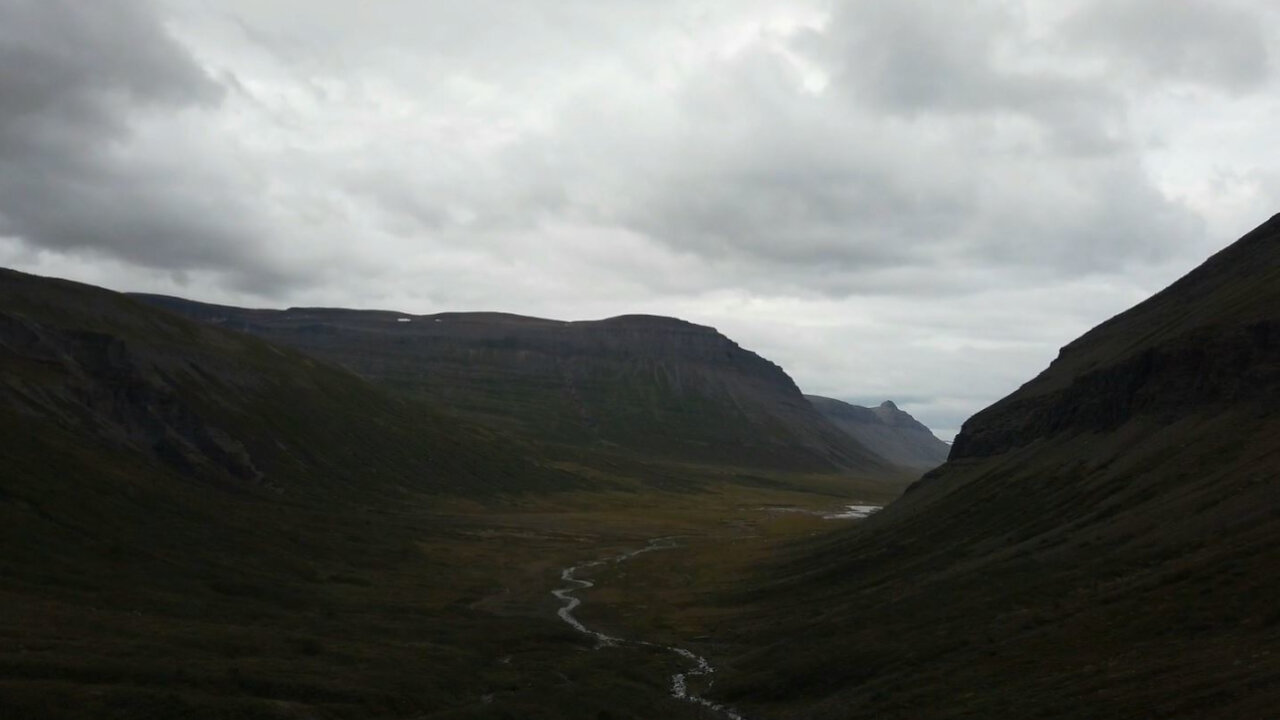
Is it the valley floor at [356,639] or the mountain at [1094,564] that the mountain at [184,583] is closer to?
the valley floor at [356,639]

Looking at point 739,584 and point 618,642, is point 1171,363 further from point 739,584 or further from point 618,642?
point 618,642

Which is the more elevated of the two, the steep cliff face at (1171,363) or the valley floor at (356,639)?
the steep cliff face at (1171,363)

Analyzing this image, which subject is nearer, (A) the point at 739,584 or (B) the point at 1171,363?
(B) the point at 1171,363

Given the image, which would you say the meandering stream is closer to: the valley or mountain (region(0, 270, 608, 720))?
the valley

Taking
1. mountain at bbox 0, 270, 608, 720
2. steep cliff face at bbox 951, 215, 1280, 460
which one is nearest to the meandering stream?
mountain at bbox 0, 270, 608, 720

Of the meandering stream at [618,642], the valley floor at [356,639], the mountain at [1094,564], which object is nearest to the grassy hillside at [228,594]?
the valley floor at [356,639]

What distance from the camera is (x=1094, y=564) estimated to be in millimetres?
79750

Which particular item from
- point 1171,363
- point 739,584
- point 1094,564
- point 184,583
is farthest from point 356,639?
point 1171,363

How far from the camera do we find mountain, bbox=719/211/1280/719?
5472cm

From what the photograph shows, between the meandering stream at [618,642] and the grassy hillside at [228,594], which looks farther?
the meandering stream at [618,642]

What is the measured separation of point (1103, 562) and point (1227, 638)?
26.2 m

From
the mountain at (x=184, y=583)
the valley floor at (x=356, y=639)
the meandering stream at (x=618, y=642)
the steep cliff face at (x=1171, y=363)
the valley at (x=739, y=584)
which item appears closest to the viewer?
the valley at (x=739, y=584)

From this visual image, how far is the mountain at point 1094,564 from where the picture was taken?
54719 mm

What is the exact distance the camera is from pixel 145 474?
155875mm
